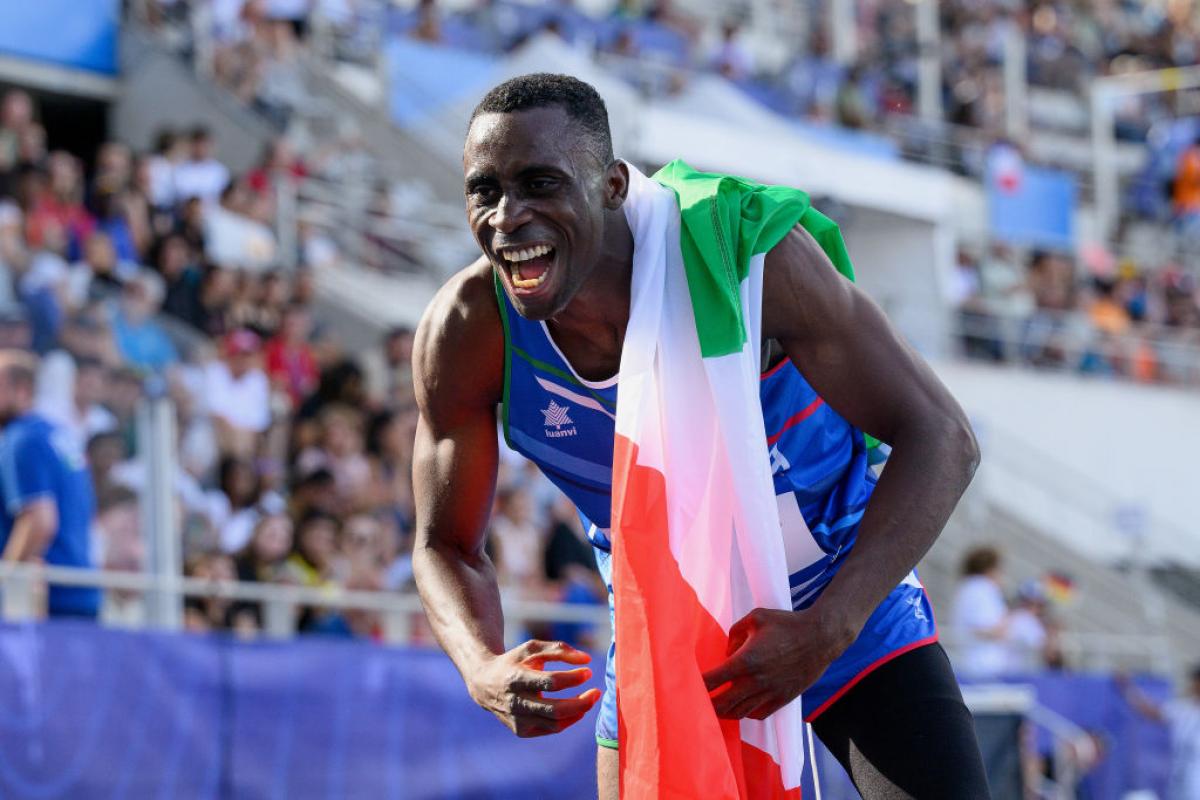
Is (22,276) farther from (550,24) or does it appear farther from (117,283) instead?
(550,24)

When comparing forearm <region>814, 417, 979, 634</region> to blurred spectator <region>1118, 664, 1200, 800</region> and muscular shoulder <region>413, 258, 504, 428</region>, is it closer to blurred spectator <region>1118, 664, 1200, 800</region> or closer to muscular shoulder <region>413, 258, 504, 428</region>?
muscular shoulder <region>413, 258, 504, 428</region>

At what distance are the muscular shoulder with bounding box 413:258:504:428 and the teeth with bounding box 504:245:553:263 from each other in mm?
283

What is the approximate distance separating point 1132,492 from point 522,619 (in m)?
11.5

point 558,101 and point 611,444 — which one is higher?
point 558,101

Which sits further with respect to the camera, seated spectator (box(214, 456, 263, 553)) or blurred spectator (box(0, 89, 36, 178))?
blurred spectator (box(0, 89, 36, 178))

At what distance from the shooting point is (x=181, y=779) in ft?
25.2

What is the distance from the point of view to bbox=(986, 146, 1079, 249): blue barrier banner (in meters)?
21.5

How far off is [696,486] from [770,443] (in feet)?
1.04

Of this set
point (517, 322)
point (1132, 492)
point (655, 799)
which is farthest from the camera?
point (1132, 492)

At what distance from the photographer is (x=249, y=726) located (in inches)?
315

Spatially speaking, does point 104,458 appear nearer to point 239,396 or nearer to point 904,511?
point 239,396

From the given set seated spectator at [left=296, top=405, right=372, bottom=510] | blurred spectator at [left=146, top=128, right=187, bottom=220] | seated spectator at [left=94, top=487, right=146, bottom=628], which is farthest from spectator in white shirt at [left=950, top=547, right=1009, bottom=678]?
seated spectator at [left=94, top=487, right=146, bottom=628]

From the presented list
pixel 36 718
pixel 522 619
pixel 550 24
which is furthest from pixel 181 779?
pixel 550 24

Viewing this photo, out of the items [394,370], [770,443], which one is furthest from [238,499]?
[770,443]
